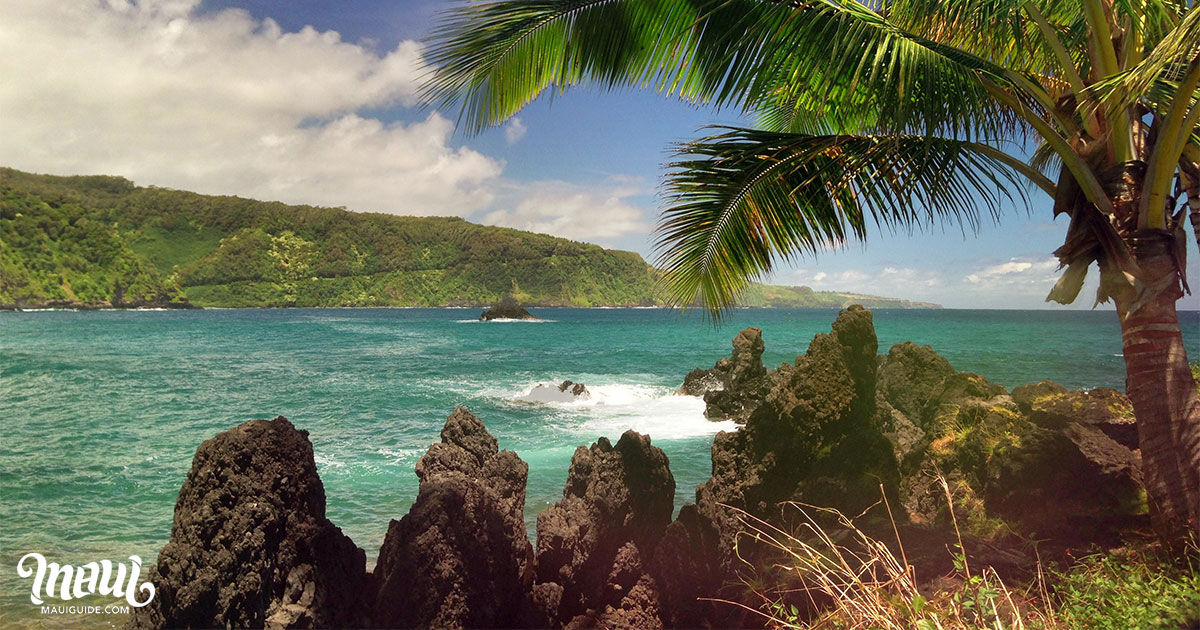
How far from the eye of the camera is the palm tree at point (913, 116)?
12.6 feet

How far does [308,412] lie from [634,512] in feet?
48.8

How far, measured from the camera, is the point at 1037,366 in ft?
106

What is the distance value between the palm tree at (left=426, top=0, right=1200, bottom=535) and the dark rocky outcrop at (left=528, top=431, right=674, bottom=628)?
1630 mm

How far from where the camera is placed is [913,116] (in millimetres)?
4211

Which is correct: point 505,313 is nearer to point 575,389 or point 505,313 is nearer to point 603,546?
point 575,389

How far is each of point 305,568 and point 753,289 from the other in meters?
4.24

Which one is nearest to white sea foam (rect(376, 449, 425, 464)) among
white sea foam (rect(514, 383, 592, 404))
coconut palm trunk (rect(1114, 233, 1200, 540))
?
white sea foam (rect(514, 383, 592, 404))

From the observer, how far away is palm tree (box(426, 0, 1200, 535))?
3.84 meters

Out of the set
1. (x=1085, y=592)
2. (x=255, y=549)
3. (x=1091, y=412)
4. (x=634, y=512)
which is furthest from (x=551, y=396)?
(x=1085, y=592)

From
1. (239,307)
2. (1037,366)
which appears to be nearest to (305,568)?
(1037,366)

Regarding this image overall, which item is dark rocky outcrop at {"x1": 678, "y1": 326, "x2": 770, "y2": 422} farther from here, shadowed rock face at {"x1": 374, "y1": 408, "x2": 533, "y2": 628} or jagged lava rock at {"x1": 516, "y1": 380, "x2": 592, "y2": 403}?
shadowed rock face at {"x1": 374, "y1": 408, "x2": 533, "y2": 628}

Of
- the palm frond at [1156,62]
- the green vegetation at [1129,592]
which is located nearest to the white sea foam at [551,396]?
the green vegetation at [1129,592]

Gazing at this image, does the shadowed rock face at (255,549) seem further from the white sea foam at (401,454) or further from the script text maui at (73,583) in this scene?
the white sea foam at (401,454)

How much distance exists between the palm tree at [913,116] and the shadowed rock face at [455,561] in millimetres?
2347
